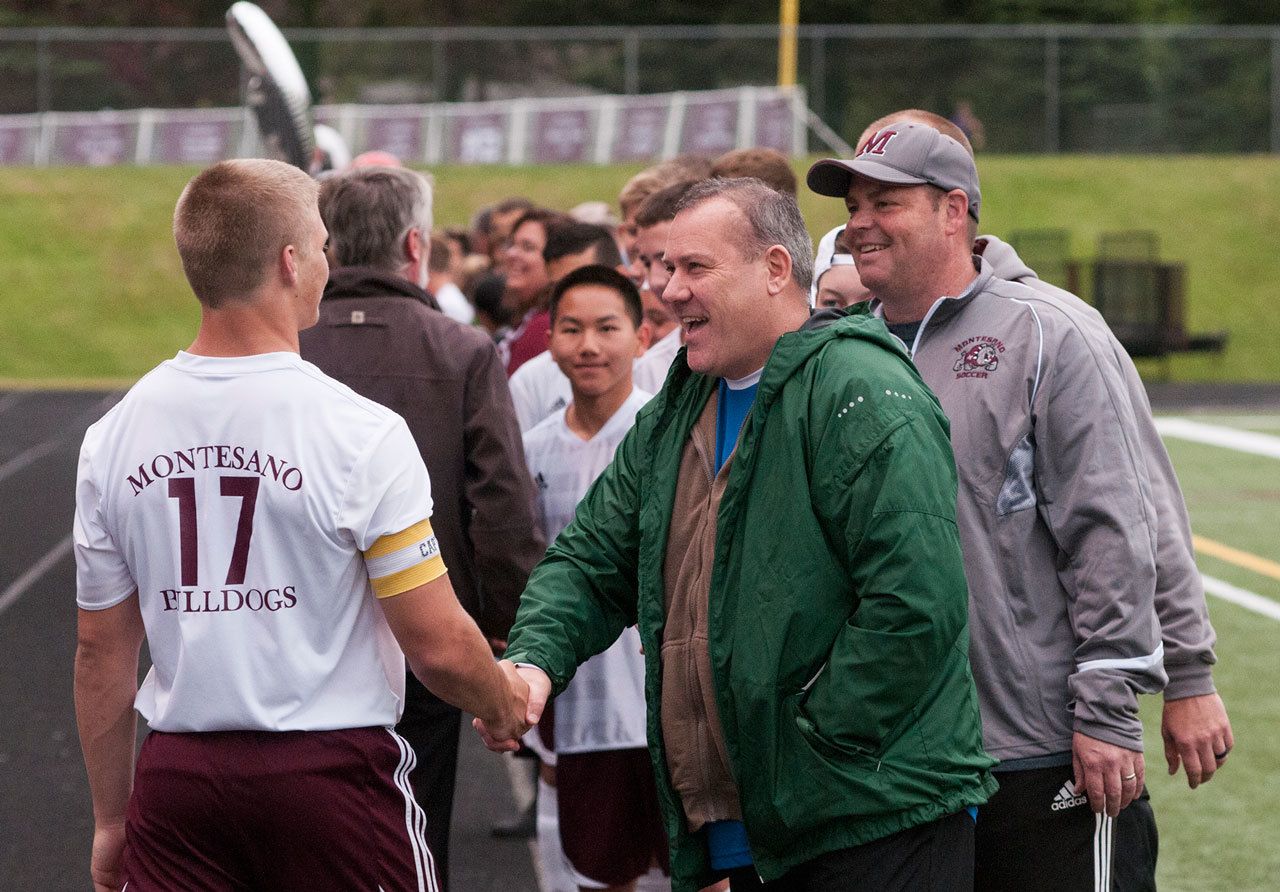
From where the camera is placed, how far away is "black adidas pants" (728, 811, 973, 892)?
10.0 ft

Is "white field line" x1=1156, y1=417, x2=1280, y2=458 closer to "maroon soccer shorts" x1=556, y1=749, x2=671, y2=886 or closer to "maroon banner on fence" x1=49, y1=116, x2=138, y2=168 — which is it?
"maroon soccer shorts" x1=556, y1=749, x2=671, y2=886

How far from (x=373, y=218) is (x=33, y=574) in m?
8.00

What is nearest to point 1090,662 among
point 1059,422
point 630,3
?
point 1059,422

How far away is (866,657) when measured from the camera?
295 centimetres

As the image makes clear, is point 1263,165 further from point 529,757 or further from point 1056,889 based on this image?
point 1056,889

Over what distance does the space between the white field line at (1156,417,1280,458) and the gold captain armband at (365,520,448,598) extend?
641 inches

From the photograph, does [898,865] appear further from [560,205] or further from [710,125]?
[710,125]

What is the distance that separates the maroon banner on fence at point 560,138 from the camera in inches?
Answer: 1313

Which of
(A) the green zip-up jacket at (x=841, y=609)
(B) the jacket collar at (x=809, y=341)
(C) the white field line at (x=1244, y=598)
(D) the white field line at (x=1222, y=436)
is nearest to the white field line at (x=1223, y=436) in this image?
(D) the white field line at (x=1222, y=436)

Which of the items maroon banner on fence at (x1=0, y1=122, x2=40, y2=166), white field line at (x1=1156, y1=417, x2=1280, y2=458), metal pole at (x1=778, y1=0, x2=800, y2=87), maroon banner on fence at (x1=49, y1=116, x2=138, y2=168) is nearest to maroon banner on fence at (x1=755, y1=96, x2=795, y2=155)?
metal pole at (x1=778, y1=0, x2=800, y2=87)

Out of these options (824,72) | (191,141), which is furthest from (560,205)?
(191,141)

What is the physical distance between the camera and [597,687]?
16.4 feet

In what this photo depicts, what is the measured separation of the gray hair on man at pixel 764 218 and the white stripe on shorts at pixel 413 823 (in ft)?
3.65

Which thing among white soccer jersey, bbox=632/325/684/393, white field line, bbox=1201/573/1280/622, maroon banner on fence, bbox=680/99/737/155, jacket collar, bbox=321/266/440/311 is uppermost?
maroon banner on fence, bbox=680/99/737/155
